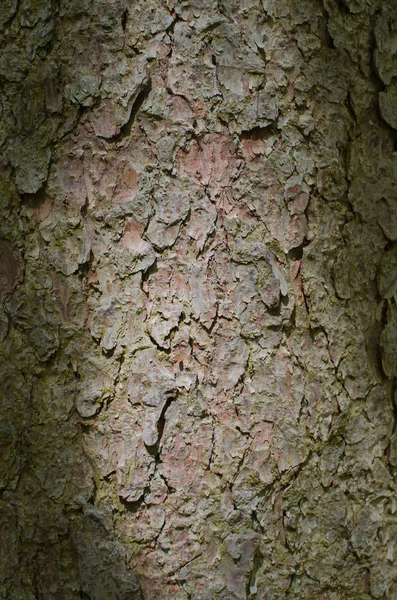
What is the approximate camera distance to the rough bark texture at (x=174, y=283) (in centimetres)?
102

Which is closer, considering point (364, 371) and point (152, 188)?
point (152, 188)

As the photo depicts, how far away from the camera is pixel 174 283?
3.37ft

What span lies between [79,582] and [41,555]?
7 cm

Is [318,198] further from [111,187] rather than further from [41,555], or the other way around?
[41,555]

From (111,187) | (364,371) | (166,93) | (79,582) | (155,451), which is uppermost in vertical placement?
(166,93)

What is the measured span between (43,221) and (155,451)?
395 mm

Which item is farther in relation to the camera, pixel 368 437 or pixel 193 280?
pixel 368 437

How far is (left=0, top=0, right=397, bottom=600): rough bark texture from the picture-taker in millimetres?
1019

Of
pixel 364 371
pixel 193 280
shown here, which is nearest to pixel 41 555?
pixel 193 280

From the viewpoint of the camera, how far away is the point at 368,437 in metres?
1.13

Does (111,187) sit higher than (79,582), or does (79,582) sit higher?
(111,187)

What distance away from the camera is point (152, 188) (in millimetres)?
1021

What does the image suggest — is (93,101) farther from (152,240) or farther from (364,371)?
(364,371)

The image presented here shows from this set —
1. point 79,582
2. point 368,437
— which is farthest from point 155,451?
point 368,437
